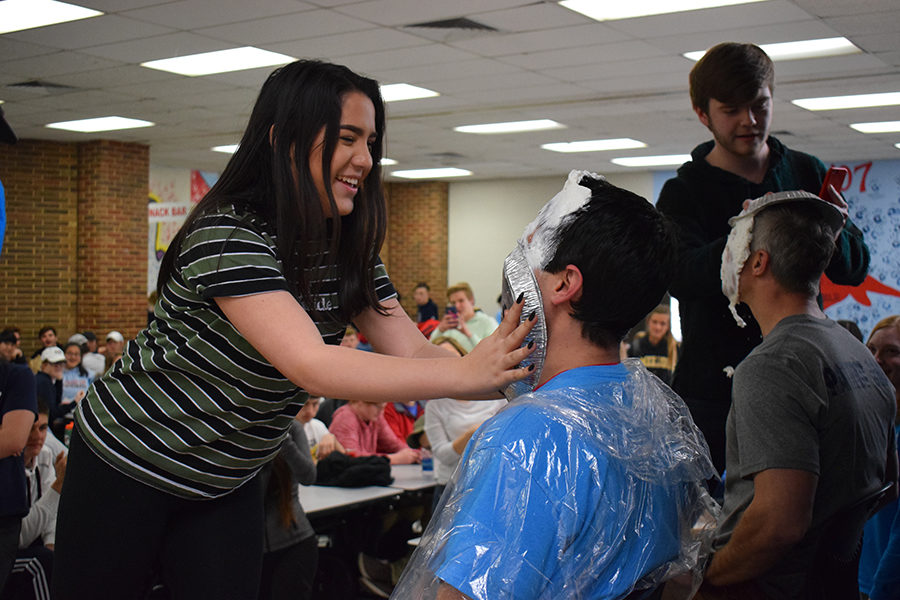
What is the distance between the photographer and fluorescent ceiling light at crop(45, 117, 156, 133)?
33.5ft

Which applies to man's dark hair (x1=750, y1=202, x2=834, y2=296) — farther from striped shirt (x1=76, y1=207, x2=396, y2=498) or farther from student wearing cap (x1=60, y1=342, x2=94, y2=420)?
student wearing cap (x1=60, y1=342, x2=94, y2=420)

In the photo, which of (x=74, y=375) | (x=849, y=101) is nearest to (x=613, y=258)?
(x=74, y=375)

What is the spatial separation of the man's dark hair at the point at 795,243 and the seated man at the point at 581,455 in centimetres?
67

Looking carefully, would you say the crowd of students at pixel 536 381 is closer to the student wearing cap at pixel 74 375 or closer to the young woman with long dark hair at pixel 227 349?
the young woman with long dark hair at pixel 227 349

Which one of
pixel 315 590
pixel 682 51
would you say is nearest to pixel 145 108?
pixel 682 51

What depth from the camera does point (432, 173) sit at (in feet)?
50.1

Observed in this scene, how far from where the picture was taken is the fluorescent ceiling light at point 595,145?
11.9m

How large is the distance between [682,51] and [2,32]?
16.2ft

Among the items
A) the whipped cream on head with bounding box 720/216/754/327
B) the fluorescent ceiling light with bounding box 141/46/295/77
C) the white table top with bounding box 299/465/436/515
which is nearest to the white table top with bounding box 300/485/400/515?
the white table top with bounding box 299/465/436/515

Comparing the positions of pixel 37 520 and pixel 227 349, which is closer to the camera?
pixel 227 349

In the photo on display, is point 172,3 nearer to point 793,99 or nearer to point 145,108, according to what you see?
point 145,108

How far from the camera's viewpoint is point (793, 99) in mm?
9078

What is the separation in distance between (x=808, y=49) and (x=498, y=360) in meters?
6.87

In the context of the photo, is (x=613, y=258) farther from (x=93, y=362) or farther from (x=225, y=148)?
(x=225, y=148)
